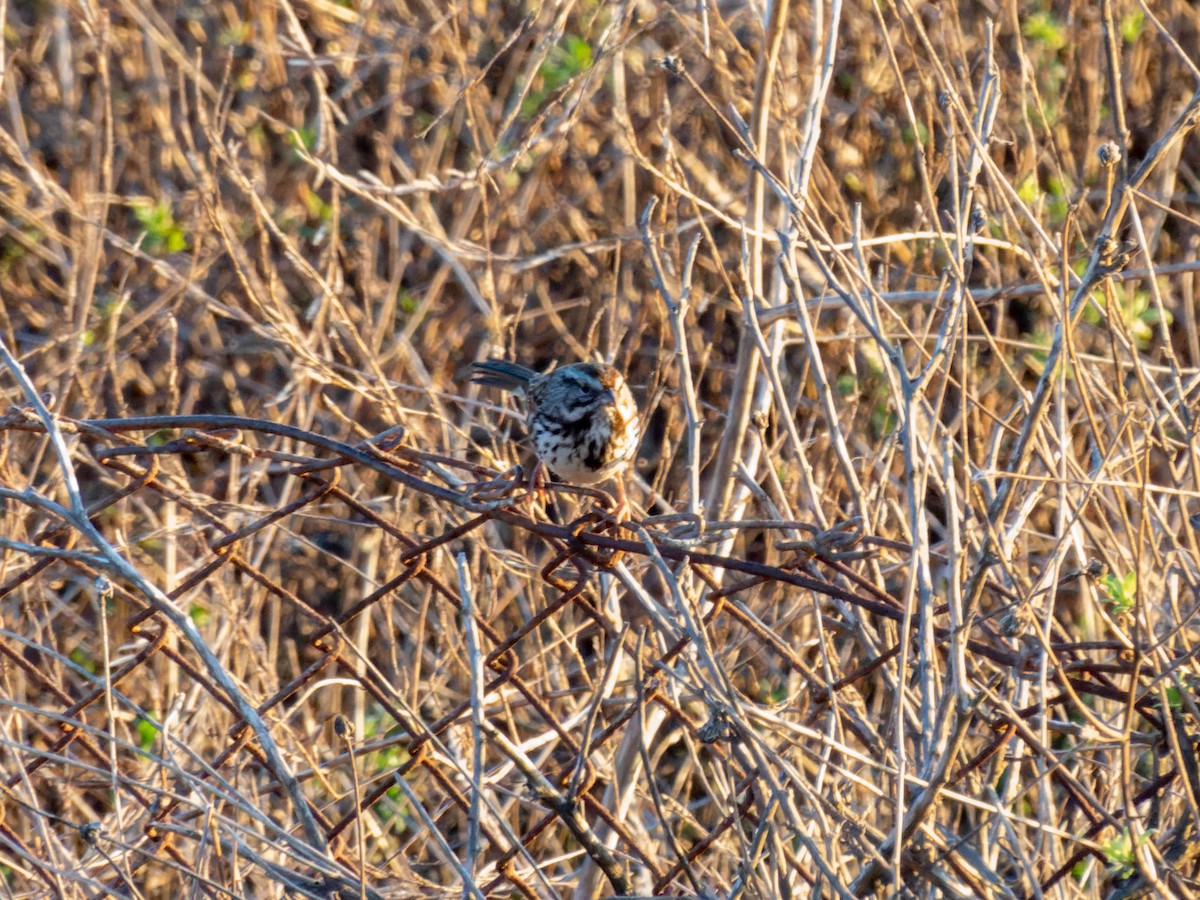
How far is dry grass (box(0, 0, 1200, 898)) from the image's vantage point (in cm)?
211

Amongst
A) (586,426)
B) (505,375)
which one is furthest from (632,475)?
(586,426)

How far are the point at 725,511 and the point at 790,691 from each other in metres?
0.76

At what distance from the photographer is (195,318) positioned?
6098 mm

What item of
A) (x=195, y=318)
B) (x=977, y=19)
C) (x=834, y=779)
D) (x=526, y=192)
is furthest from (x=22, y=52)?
(x=834, y=779)

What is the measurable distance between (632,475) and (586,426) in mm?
561

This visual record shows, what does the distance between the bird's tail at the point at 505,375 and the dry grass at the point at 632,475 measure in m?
0.13

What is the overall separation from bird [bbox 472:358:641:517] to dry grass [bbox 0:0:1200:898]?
0.16 m

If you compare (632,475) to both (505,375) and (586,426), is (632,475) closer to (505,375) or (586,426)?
(505,375)

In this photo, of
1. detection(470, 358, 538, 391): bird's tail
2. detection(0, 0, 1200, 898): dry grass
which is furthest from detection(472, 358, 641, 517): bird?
detection(470, 358, 538, 391): bird's tail

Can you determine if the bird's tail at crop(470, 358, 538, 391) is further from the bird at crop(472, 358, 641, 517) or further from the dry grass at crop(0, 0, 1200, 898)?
the bird at crop(472, 358, 641, 517)

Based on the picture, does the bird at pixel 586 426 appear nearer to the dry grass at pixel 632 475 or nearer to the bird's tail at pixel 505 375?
the dry grass at pixel 632 475

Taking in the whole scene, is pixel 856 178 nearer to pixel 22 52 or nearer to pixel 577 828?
pixel 22 52

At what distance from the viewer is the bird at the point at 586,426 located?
3.66 meters

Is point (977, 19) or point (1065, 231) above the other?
point (1065, 231)
